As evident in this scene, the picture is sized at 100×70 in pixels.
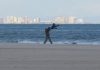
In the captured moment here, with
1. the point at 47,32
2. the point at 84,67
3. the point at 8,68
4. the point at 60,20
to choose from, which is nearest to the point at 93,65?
the point at 84,67

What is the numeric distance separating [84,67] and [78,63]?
1.33 metres

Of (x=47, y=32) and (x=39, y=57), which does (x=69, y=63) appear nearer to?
(x=39, y=57)

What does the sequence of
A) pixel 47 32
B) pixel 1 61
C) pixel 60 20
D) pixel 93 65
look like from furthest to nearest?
A: pixel 60 20 < pixel 47 32 < pixel 1 61 < pixel 93 65

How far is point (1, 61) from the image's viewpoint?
17.8 m

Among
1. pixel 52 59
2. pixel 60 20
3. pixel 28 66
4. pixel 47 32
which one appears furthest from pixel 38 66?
pixel 60 20

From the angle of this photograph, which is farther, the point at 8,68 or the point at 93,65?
the point at 93,65

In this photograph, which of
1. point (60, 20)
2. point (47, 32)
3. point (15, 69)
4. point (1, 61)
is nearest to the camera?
point (15, 69)

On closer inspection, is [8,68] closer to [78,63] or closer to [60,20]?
[78,63]

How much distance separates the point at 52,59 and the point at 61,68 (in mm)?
3155

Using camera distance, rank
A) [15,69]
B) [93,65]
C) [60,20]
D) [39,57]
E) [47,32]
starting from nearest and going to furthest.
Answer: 1. [15,69]
2. [93,65]
3. [39,57]
4. [47,32]
5. [60,20]

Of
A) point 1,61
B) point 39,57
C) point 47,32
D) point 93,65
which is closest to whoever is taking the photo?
point 93,65

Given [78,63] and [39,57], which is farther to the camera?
[39,57]

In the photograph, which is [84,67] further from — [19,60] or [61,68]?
[19,60]

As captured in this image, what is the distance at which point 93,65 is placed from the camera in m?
16.5
